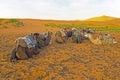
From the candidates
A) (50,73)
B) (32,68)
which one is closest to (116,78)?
(50,73)

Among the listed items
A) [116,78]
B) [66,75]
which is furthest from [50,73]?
[116,78]

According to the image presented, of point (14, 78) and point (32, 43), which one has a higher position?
point (32, 43)

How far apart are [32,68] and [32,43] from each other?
1.56 m

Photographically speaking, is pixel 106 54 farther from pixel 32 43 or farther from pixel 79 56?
pixel 32 43

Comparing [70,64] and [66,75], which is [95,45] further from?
[66,75]

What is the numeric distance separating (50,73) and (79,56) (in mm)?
2056

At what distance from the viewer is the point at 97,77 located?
909cm

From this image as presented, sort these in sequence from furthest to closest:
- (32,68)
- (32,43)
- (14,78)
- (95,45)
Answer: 1. (95,45)
2. (32,43)
3. (32,68)
4. (14,78)

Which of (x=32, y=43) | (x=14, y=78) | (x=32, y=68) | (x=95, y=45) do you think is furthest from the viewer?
(x=95, y=45)

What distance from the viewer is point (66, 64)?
9.94 metres

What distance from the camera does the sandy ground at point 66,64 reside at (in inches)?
357

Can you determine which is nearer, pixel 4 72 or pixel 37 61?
pixel 4 72

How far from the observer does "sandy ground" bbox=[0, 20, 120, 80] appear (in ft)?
29.7

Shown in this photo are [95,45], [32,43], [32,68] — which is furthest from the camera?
[95,45]
